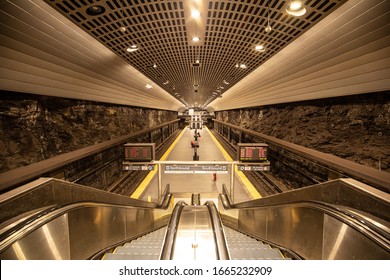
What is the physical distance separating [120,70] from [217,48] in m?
2.59

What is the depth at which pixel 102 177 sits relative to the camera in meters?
5.48

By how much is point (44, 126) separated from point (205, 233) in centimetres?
352

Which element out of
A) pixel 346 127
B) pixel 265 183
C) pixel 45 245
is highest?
pixel 346 127

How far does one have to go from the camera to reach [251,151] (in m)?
4.94

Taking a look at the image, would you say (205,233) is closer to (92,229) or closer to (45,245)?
(92,229)

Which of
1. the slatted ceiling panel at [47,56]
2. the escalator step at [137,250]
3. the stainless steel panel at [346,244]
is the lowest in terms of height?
the escalator step at [137,250]

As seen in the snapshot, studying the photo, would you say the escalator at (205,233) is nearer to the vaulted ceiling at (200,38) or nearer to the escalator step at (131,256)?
the escalator step at (131,256)

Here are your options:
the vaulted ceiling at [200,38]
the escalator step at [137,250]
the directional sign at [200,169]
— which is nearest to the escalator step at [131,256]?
the escalator step at [137,250]

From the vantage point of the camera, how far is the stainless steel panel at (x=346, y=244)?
1.17 meters

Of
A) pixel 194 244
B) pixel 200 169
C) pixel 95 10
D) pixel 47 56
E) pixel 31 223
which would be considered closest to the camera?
pixel 31 223

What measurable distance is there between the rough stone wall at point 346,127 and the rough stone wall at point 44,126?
547 cm

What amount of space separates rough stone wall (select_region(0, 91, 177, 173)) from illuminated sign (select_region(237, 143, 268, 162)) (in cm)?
423

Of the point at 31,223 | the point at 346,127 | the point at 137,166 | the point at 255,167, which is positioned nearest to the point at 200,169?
the point at 255,167
